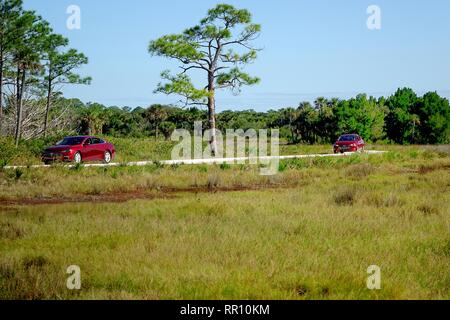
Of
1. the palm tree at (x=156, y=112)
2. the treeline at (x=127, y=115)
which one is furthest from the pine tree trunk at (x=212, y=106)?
the palm tree at (x=156, y=112)

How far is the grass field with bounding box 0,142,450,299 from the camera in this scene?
6.05 metres

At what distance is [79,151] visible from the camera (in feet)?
82.7

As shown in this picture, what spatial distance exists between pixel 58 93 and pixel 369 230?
43.3 metres

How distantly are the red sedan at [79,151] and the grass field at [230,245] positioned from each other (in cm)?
832

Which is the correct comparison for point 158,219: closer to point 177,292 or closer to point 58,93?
point 177,292

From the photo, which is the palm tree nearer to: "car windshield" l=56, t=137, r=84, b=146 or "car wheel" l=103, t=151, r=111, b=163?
"car wheel" l=103, t=151, r=111, b=163

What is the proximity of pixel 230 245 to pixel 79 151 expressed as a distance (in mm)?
19080

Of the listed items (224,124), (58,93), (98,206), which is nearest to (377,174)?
(98,206)

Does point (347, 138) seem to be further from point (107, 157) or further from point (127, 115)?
point (127, 115)

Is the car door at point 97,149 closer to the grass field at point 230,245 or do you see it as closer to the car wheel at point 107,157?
the car wheel at point 107,157

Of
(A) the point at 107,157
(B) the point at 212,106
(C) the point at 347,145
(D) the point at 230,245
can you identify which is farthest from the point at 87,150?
(C) the point at 347,145

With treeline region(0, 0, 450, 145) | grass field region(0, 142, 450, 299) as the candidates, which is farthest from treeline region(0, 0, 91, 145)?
grass field region(0, 142, 450, 299)

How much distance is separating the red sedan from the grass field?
27.3 feet

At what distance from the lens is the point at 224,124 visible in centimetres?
7700
